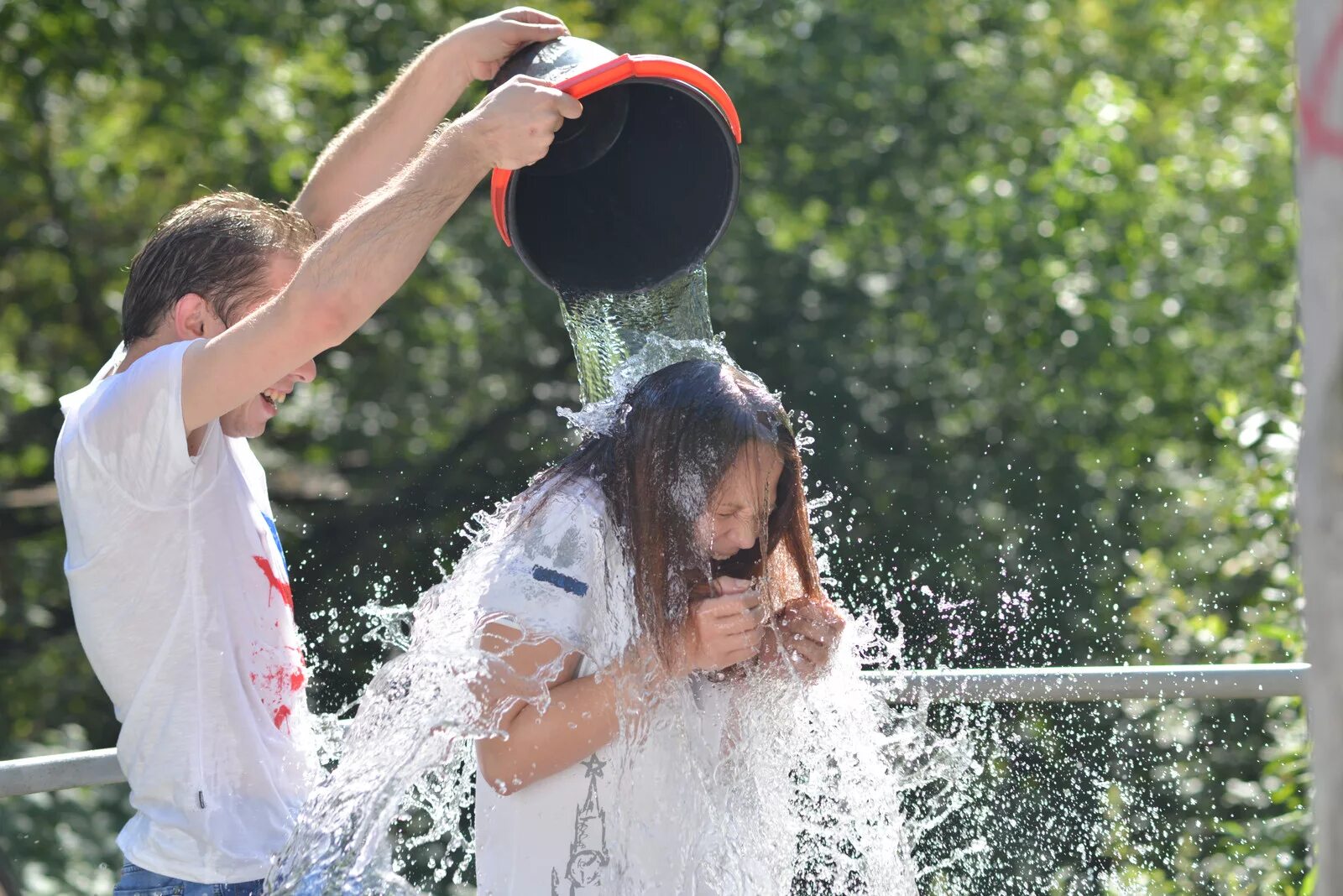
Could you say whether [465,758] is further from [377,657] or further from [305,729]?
[377,657]

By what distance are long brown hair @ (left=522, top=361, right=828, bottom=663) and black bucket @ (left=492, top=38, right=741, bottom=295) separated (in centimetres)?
34

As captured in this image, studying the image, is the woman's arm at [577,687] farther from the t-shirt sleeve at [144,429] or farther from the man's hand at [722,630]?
the t-shirt sleeve at [144,429]

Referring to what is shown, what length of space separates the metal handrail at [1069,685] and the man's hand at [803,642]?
1.46 ft

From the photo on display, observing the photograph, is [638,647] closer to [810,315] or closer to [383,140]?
[383,140]

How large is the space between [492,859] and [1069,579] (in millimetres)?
4226

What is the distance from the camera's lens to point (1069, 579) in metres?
5.78

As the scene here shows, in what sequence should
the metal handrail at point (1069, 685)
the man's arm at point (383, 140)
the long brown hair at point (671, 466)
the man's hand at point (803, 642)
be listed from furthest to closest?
the man's arm at point (383, 140), the metal handrail at point (1069, 685), the man's hand at point (803, 642), the long brown hair at point (671, 466)

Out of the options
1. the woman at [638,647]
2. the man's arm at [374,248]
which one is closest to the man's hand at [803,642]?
the woman at [638,647]

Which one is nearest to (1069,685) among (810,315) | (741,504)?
(741,504)

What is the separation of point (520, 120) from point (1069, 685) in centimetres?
141

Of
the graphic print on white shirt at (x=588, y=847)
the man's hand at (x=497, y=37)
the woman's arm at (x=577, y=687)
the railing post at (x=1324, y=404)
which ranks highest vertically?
the railing post at (x=1324, y=404)

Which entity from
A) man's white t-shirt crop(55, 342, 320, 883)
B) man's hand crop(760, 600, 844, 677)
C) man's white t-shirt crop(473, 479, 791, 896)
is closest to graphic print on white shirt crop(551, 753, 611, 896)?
man's white t-shirt crop(473, 479, 791, 896)

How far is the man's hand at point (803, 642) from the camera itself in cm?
210

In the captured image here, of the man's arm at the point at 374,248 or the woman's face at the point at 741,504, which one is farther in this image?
the woman's face at the point at 741,504
